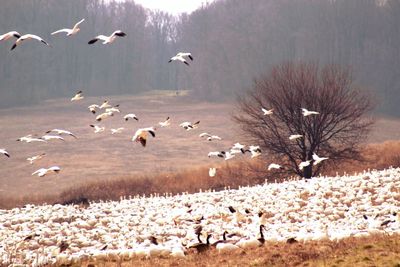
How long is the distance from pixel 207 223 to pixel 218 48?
105 metres

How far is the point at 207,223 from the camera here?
19.8 metres

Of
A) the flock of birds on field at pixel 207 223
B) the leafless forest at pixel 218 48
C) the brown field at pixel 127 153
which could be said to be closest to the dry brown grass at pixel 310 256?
the flock of birds on field at pixel 207 223

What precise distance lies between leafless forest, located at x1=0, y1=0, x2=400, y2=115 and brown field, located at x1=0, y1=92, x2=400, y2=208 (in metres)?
11.2

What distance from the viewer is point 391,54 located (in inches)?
4439

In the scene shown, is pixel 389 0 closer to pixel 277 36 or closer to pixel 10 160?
pixel 277 36

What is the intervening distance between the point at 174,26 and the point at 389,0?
60.8 metres

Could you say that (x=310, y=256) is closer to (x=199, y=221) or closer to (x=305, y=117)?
(x=199, y=221)

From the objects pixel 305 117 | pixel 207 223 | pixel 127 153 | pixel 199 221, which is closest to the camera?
pixel 199 221

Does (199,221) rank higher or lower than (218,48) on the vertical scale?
lower

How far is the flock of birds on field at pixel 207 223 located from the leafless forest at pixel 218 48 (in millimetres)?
82330

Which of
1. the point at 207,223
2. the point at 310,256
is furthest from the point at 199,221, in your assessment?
the point at 310,256

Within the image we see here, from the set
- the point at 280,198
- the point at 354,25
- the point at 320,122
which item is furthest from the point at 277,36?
the point at 280,198

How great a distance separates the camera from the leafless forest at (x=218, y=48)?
4464 inches

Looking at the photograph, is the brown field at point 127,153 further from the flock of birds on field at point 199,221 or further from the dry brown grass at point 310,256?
the dry brown grass at point 310,256
